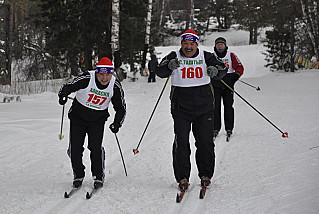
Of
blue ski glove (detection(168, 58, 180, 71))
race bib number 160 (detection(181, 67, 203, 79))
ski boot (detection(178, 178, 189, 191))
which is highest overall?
blue ski glove (detection(168, 58, 180, 71))

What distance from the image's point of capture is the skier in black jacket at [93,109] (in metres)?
4.70

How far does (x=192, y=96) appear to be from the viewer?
15.2ft

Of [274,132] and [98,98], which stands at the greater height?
[98,98]

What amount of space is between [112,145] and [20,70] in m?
18.7

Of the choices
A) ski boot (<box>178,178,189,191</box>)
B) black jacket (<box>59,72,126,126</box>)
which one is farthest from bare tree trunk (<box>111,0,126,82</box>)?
ski boot (<box>178,178,189,191</box>)

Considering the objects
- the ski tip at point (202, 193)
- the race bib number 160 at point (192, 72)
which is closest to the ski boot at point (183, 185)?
the ski tip at point (202, 193)

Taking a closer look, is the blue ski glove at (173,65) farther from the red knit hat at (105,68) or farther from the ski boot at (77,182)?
the ski boot at (77,182)

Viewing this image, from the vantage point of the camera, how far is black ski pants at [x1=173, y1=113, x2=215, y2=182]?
4.71 m

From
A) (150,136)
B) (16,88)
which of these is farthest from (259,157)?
(16,88)

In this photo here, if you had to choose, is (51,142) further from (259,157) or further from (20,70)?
(20,70)

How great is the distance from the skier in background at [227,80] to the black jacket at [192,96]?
2412 mm

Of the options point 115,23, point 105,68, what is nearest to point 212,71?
point 105,68

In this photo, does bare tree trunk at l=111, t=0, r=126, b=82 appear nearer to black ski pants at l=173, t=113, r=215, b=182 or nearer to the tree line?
the tree line

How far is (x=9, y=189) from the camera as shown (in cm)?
489
